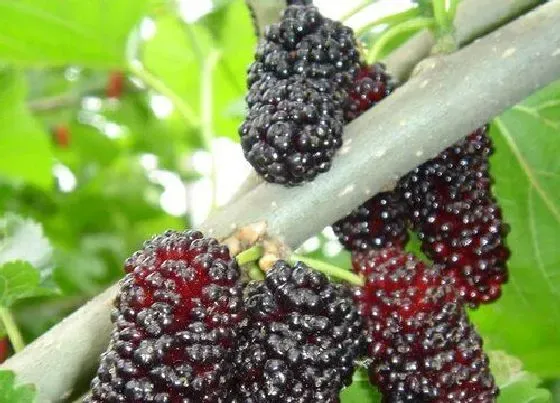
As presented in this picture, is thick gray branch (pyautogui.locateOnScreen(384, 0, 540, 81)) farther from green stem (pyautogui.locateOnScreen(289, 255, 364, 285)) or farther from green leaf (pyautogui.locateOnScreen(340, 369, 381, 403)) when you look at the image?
green leaf (pyautogui.locateOnScreen(340, 369, 381, 403))

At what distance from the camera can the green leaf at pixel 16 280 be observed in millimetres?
836

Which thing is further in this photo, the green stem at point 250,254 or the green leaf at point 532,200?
the green leaf at point 532,200

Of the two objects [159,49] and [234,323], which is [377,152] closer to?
[234,323]

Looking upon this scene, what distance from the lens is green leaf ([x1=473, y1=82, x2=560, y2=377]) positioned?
43.4 inches

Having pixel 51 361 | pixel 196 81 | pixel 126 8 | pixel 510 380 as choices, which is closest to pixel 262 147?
pixel 51 361

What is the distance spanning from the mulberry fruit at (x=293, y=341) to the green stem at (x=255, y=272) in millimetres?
43

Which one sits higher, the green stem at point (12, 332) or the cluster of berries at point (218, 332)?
the green stem at point (12, 332)

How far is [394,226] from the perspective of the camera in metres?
0.82

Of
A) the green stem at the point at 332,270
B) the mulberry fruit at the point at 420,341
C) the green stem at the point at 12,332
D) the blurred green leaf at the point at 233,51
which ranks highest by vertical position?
the blurred green leaf at the point at 233,51

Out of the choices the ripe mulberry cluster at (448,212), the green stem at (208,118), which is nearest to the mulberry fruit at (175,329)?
the ripe mulberry cluster at (448,212)

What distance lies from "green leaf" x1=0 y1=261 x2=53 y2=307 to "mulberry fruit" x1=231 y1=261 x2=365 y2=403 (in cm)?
30

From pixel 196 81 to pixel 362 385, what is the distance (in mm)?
1429

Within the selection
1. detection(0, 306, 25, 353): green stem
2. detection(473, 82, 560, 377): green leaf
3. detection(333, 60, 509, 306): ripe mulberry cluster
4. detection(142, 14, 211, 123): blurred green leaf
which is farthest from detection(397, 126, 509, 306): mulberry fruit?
detection(142, 14, 211, 123): blurred green leaf

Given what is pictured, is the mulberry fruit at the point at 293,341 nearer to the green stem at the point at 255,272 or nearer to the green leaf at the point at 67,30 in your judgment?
the green stem at the point at 255,272
